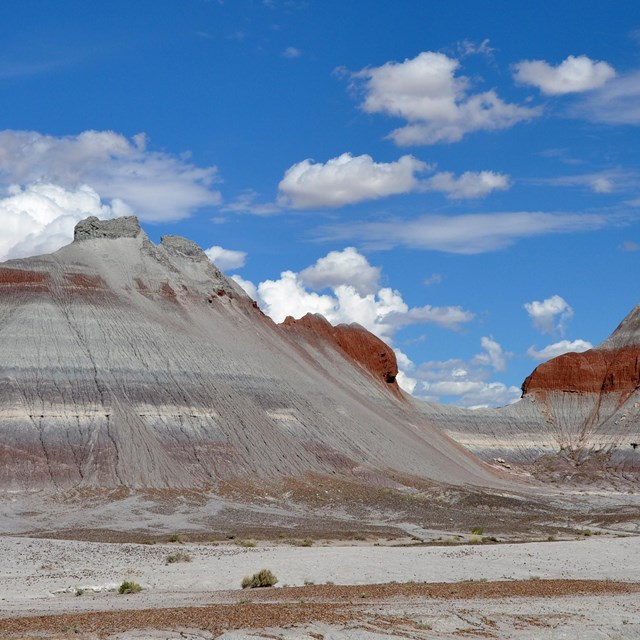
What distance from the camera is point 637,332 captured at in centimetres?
14888

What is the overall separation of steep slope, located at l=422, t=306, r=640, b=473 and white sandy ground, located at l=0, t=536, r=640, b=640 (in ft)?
271

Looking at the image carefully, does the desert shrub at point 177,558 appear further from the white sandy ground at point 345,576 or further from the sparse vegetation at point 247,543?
the sparse vegetation at point 247,543

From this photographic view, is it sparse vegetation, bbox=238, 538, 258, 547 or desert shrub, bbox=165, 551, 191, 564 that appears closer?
desert shrub, bbox=165, 551, 191, 564

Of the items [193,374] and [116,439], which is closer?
[116,439]

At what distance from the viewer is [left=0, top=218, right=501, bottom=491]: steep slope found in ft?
259

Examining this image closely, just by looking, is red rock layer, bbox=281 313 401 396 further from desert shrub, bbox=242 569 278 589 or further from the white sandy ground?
desert shrub, bbox=242 569 278 589

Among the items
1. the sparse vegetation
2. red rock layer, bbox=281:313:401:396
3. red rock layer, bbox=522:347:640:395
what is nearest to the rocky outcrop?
red rock layer, bbox=281:313:401:396

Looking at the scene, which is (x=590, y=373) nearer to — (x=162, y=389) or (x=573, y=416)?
(x=573, y=416)

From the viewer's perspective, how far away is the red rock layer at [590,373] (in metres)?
142

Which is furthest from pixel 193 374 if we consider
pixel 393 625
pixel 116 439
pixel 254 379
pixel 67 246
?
pixel 393 625

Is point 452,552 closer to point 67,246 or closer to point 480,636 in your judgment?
point 480,636

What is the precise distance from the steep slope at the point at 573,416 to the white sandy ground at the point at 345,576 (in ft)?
271

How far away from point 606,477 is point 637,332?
110 ft

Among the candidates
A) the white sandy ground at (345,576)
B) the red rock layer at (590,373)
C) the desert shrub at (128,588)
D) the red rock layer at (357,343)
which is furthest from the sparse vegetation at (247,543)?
the red rock layer at (590,373)
